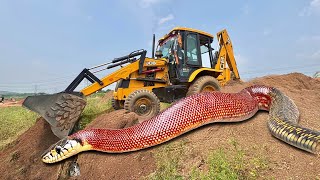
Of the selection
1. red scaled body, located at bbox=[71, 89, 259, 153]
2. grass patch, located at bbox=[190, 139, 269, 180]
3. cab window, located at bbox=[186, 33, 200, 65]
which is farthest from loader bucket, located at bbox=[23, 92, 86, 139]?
cab window, located at bbox=[186, 33, 200, 65]

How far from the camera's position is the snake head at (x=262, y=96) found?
644cm

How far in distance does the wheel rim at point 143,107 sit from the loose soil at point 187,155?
87 centimetres

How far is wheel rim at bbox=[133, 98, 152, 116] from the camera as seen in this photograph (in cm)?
796

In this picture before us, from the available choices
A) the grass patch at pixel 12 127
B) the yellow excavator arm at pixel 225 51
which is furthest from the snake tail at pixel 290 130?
the grass patch at pixel 12 127

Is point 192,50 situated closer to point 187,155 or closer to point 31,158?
point 187,155

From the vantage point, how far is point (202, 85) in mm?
9422

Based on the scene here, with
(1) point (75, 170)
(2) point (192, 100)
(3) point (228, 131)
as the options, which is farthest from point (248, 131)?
(1) point (75, 170)

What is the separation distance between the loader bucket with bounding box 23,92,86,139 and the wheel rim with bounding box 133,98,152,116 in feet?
6.21

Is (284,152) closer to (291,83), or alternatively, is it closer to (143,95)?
(143,95)

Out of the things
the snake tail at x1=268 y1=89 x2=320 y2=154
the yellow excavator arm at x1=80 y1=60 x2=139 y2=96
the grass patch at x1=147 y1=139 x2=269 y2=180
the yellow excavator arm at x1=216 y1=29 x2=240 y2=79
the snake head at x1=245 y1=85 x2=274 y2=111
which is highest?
Result: the yellow excavator arm at x1=216 y1=29 x2=240 y2=79

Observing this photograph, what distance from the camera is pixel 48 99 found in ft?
21.1

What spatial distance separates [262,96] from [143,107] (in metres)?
3.53

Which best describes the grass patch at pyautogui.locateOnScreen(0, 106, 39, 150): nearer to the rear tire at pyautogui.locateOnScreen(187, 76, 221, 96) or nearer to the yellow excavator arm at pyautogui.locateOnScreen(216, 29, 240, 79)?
the rear tire at pyautogui.locateOnScreen(187, 76, 221, 96)

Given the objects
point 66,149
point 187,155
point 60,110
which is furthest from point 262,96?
point 60,110
